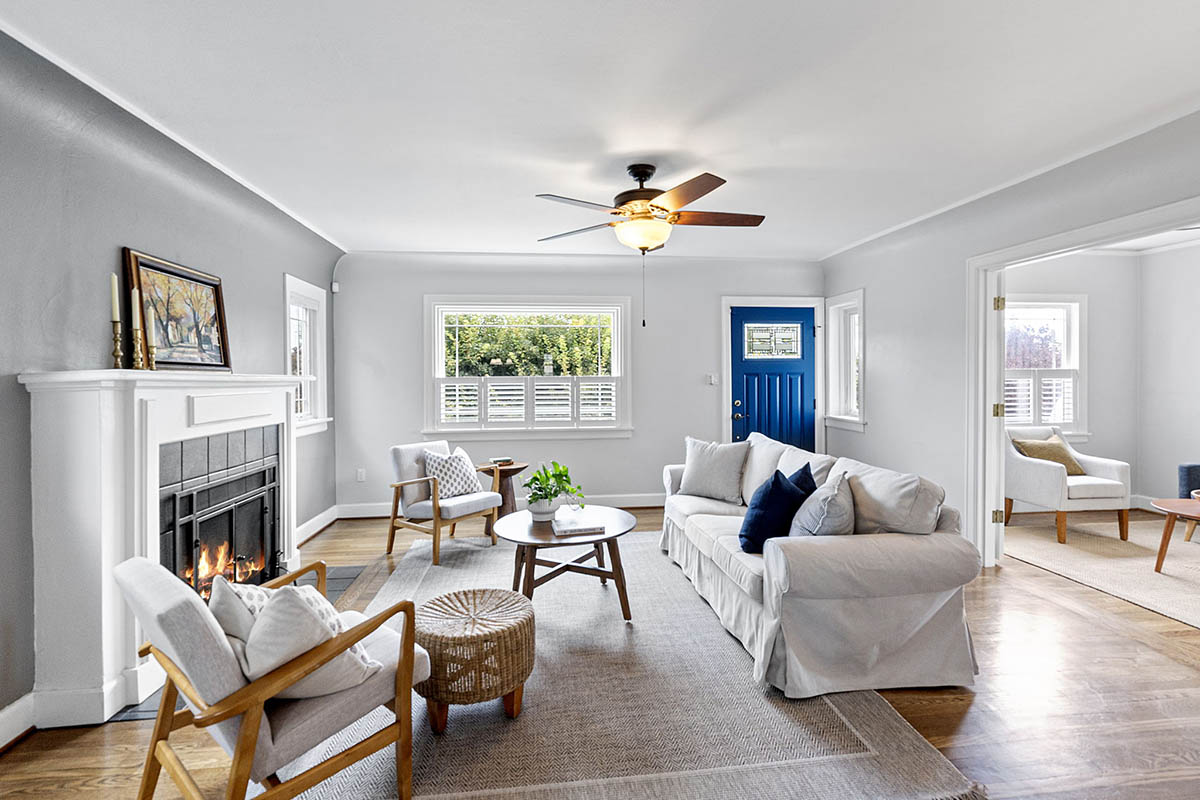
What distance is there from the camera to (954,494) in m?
4.48

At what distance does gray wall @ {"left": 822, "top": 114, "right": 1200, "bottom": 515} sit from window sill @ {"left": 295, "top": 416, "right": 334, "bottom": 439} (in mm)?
4936

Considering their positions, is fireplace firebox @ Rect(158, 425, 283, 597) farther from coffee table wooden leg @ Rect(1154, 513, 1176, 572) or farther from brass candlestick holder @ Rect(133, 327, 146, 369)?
coffee table wooden leg @ Rect(1154, 513, 1176, 572)

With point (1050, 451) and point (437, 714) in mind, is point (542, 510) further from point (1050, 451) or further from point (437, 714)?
point (1050, 451)

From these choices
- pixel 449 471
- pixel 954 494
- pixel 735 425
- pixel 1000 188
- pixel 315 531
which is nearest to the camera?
pixel 1000 188

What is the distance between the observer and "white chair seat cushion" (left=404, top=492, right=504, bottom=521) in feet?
14.9

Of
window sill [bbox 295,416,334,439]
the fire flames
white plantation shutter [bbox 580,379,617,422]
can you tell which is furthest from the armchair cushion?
white plantation shutter [bbox 580,379,617,422]

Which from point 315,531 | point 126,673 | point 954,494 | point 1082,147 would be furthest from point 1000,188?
point 315,531

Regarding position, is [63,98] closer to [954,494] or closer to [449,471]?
[449,471]

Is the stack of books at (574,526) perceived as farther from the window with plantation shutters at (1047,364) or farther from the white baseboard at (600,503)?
the window with plantation shutters at (1047,364)

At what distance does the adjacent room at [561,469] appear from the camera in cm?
199

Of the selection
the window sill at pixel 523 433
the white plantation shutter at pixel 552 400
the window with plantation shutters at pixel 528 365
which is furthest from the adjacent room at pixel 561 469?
the white plantation shutter at pixel 552 400

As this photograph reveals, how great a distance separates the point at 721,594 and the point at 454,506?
2.18m

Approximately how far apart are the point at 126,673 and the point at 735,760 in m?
2.44

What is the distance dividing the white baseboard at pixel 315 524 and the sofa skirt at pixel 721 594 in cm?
295
